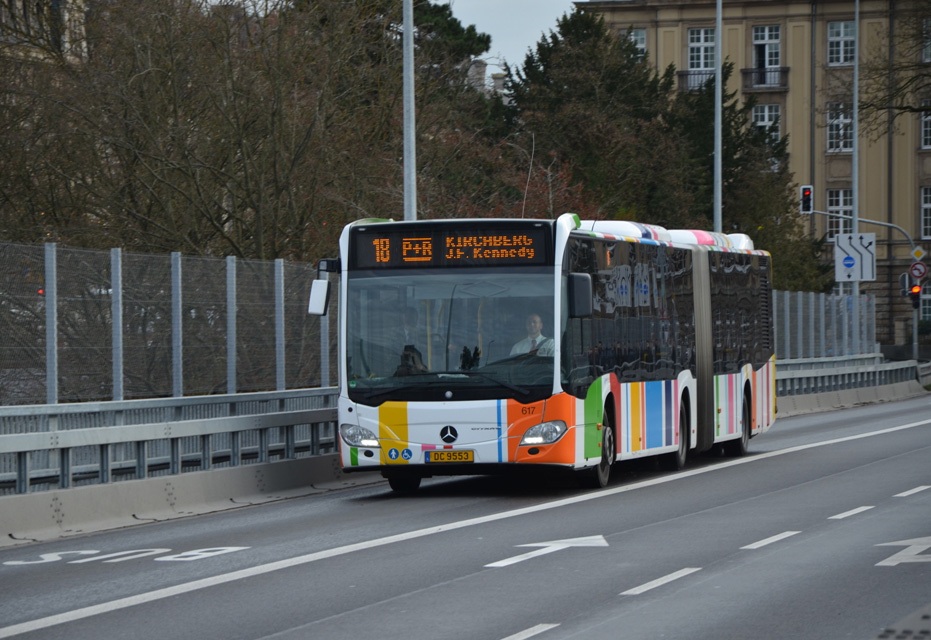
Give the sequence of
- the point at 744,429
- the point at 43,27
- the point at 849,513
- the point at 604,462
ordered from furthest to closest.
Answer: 1. the point at 43,27
2. the point at 744,429
3. the point at 604,462
4. the point at 849,513

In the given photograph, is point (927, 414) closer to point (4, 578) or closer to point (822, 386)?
point (822, 386)

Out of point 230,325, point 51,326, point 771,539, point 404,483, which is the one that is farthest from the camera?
point 230,325

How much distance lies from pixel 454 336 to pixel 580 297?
134 centimetres

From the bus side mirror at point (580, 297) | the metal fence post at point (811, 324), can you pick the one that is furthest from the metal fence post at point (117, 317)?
the metal fence post at point (811, 324)

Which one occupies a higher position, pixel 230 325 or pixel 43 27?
pixel 43 27

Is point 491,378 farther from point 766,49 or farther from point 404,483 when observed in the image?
point 766,49

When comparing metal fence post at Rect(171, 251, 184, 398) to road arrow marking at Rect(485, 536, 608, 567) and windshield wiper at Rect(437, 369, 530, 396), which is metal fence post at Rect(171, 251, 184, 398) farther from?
road arrow marking at Rect(485, 536, 608, 567)

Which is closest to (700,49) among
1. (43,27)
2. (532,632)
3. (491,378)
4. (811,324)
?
(811,324)

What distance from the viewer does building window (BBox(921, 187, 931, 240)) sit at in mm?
85375

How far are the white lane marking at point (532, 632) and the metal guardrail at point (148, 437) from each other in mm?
6529

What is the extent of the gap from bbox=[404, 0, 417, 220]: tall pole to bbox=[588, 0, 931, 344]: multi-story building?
61243 millimetres

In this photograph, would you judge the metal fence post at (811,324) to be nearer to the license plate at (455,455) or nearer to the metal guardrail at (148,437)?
the metal guardrail at (148,437)

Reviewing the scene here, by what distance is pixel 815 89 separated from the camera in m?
86.2

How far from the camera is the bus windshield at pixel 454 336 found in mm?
17531
